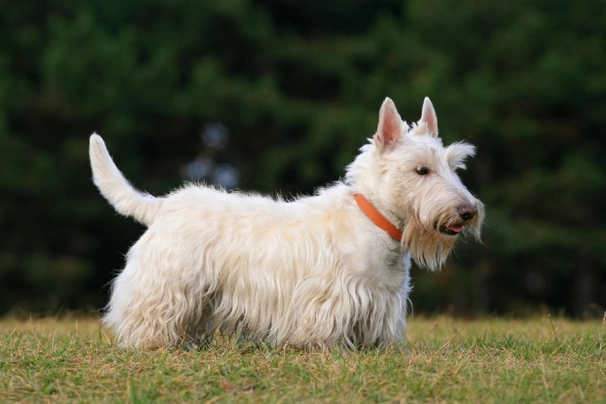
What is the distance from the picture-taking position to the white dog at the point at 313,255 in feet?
22.1

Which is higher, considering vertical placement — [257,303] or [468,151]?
[468,151]

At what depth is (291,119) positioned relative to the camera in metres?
23.7

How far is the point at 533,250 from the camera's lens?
21984 millimetres

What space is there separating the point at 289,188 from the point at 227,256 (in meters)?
17.0

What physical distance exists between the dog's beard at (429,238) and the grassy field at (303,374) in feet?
2.20

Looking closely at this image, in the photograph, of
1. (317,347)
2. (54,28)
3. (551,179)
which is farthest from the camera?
(54,28)

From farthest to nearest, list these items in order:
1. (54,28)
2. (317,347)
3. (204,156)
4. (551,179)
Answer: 1. (204,156)
2. (54,28)
3. (551,179)
4. (317,347)

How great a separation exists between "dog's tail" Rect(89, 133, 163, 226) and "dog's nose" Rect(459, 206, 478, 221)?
2.32 metres

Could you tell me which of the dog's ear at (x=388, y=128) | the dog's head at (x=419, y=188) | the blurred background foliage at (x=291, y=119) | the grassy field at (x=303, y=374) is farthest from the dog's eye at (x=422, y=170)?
the blurred background foliage at (x=291, y=119)

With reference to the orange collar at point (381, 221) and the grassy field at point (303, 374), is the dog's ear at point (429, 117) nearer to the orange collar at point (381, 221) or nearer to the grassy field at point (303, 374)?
the orange collar at point (381, 221)

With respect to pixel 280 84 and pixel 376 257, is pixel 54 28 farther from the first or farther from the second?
pixel 376 257

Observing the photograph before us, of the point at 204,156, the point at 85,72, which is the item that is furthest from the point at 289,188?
the point at 85,72

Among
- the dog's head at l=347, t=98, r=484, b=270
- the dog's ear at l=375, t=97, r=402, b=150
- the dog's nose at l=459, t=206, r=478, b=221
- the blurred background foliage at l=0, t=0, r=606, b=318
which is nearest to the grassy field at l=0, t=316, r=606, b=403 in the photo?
the dog's head at l=347, t=98, r=484, b=270

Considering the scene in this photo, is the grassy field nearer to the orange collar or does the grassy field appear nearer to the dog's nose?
the orange collar
